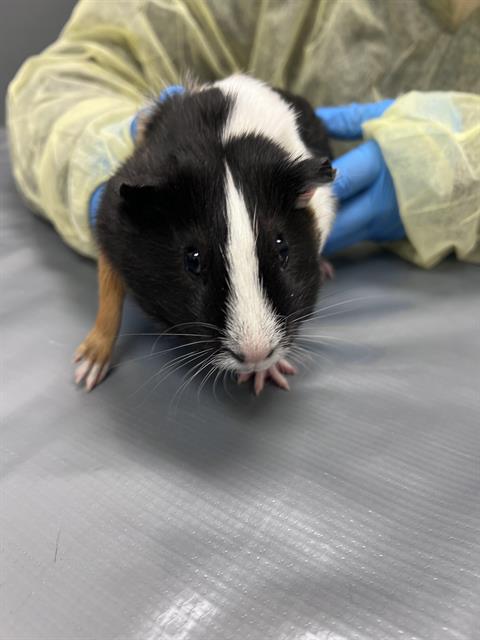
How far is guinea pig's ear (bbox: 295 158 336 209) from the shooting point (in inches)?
34.8

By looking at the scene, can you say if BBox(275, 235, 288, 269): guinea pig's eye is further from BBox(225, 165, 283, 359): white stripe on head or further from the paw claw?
the paw claw

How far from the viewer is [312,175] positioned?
889 millimetres

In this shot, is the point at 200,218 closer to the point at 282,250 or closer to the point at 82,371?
the point at 282,250

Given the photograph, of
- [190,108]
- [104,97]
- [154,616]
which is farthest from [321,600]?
[104,97]

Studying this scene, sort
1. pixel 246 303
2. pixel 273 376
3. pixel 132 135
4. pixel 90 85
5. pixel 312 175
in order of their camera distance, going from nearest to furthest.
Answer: pixel 246 303 < pixel 312 175 < pixel 273 376 < pixel 132 135 < pixel 90 85

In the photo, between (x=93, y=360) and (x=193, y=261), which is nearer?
(x=193, y=261)

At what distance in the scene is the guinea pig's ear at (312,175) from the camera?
34.8 inches

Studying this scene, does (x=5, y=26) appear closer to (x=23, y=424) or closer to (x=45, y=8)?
(x=45, y=8)

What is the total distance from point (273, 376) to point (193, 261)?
1.07 ft

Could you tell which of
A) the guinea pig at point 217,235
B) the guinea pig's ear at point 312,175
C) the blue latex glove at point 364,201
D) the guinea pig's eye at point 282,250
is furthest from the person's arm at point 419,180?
the guinea pig's eye at point 282,250

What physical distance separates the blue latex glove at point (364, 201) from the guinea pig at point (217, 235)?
12.5 inches

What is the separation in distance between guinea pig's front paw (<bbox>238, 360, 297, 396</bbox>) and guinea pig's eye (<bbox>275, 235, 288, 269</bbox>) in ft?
0.76

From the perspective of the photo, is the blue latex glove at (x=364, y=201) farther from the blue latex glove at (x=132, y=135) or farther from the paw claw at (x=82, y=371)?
the paw claw at (x=82, y=371)

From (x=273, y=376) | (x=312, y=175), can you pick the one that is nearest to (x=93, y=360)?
(x=273, y=376)
